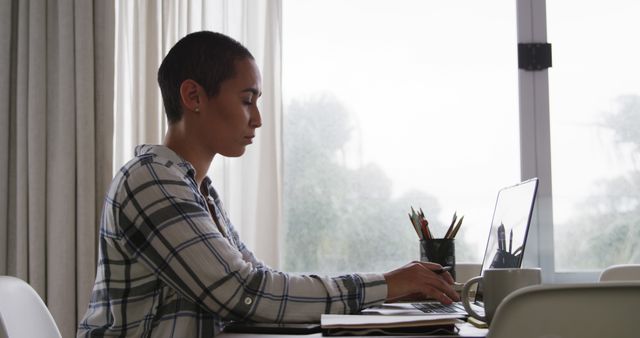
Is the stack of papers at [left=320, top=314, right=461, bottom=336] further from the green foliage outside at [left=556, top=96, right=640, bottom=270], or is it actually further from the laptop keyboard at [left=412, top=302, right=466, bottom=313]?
the green foliage outside at [left=556, top=96, right=640, bottom=270]

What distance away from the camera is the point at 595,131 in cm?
267

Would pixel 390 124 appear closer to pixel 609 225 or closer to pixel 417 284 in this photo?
pixel 609 225

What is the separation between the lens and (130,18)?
2.63 metres

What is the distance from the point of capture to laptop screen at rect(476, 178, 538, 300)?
4.84 ft

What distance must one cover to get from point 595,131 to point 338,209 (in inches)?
38.2

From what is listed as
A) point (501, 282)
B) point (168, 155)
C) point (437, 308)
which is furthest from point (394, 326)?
point (168, 155)

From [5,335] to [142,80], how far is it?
1643mm

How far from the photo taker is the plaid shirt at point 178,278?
114 centimetres

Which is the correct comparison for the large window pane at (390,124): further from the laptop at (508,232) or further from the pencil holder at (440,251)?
the pencil holder at (440,251)

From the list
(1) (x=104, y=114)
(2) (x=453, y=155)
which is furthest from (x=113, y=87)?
(2) (x=453, y=155)

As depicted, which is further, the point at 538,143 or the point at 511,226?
the point at 538,143

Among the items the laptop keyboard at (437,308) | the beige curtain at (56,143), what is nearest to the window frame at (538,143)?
the laptop keyboard at (437,308)

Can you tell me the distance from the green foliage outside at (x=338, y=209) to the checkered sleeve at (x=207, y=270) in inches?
58.4

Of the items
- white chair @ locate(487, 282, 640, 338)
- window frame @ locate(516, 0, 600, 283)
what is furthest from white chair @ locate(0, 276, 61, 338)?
window frame @ locate(516, 0, 600, 283)
